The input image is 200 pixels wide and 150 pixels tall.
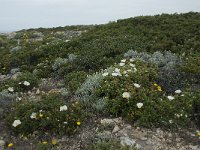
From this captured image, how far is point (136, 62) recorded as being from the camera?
426 inches

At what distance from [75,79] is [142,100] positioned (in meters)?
2.58

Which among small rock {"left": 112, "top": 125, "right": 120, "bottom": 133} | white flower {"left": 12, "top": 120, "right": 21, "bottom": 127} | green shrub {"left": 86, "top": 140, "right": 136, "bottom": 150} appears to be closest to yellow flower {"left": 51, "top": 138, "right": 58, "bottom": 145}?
green shrub {"left": 86, "top": 140, "right": 136, "bottom": 150}

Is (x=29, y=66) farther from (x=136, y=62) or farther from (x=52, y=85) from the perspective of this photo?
(x=136, y=62)

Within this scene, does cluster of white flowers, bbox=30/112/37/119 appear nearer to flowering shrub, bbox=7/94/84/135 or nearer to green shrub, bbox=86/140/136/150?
flowering shrub, bbox=7/94/84/135

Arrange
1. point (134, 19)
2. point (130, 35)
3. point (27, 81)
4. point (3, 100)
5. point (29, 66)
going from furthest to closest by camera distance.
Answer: point (134, 19), point (130, 35), point (29, 66), point (27, 81), point (3, 100)

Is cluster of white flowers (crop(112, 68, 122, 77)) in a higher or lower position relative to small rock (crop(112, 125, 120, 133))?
higher

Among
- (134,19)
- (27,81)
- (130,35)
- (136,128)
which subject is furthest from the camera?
(134,19)

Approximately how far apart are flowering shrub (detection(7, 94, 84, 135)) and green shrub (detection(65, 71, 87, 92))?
118 centimetres

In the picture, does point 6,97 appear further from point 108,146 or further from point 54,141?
point 108,146

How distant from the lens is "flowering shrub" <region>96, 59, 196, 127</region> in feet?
27.4

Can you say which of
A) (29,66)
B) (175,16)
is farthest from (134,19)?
(29,66)

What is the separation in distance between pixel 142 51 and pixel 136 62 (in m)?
1.65

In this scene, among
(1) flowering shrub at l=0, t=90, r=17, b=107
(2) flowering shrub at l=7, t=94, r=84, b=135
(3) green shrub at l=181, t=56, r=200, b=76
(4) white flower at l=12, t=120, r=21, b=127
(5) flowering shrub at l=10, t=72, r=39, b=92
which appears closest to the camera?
(2) flowering shrub at l=7, t=94, r=84, b=135

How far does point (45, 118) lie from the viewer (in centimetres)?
841
